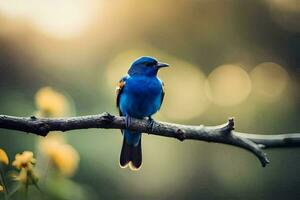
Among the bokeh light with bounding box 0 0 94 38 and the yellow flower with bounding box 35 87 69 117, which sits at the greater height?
the bokeh light with bounding box 0 0 94 38

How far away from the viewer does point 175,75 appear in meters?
2.98

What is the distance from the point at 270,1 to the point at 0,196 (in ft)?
7.32

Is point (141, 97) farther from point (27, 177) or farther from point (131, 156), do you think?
point (27, 177)

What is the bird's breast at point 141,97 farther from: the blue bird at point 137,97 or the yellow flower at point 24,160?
the yellow flower at point 24,160

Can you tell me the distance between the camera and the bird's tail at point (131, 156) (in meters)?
2.07

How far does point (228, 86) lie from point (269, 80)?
21cm

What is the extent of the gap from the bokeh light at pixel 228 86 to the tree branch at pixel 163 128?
126 cm

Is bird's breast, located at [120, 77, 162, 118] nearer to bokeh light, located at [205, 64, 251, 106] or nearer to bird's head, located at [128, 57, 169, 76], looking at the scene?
bird's head, located at [128, 57, 169, 76]

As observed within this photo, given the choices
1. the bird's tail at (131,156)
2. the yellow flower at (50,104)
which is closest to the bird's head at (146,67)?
the bird's tail at (131,156)

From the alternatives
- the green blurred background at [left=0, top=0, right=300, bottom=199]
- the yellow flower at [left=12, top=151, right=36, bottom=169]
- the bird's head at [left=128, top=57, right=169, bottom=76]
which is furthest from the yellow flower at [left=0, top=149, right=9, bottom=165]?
the green blurred background at [left=0, top=0, right=300, bottom=199]

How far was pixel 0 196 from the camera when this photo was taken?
1029mm

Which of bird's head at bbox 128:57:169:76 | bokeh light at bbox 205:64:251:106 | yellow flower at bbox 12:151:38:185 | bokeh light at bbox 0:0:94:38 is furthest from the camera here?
bokeh light at bbox 205:64:251:106

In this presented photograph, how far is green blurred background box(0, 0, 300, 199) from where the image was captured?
2479 millimetres

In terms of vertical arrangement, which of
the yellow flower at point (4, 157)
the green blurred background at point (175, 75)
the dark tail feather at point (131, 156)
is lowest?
the yellow flower at point (4, 157)
